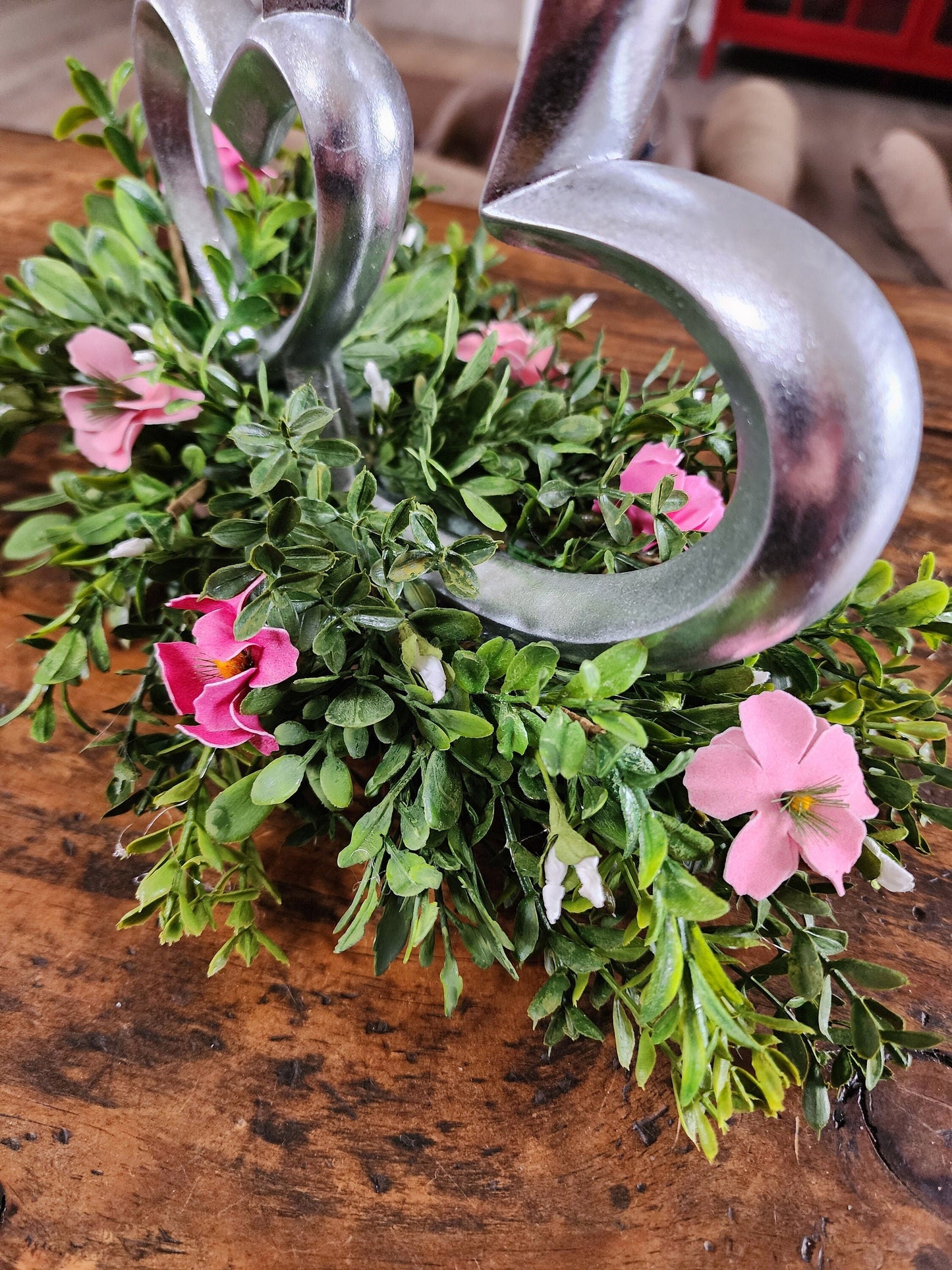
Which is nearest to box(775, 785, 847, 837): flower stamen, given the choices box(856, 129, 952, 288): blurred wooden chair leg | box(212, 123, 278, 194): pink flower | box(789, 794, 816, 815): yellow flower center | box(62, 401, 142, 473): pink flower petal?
box(789, 794, 816, 815): yellow flower center

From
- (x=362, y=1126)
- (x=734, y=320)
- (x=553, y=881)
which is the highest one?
(x=734, y=320)

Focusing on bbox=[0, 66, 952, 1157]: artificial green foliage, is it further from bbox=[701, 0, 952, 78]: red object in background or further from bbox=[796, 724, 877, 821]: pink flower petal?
bbox=[701, 0, 952, 78]: red object in background

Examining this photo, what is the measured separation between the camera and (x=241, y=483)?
1.33 ft

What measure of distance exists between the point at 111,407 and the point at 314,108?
6.5 inches

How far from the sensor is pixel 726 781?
0.27 meters

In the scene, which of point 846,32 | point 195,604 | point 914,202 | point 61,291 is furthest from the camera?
point 846,32

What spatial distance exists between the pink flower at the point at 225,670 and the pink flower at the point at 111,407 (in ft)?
0.38

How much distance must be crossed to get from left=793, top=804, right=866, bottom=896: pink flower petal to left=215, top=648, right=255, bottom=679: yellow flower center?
19 centimetres

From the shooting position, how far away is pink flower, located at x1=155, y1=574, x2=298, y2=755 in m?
0.29

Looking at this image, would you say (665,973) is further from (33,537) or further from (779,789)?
(33,537)

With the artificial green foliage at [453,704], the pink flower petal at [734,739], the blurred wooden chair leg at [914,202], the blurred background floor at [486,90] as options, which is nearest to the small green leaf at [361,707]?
the artificial green foliage at [453,704]

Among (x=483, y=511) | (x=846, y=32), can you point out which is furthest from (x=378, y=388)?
(x=846, y=32)

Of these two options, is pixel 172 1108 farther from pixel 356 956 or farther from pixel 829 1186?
pixel 829 1186

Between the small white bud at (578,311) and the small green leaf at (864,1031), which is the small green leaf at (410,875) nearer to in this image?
the small green leaf at (864,1031)
